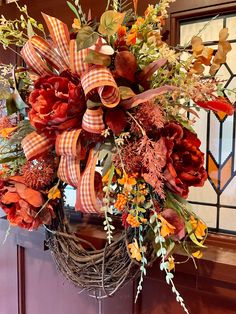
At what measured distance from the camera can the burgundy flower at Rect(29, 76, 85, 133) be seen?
59 cm

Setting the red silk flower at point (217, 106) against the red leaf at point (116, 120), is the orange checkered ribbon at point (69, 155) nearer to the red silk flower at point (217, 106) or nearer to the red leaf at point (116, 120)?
the red leaf at point (116, 120)

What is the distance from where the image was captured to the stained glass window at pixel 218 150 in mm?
894

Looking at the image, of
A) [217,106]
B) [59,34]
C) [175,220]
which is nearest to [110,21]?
[59,34]

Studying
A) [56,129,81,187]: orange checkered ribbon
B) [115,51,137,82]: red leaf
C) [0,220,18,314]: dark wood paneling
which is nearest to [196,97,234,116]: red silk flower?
[115,51,137,82]: red leaf

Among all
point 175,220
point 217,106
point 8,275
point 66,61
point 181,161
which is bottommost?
point 8,275

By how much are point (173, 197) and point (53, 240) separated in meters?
0.37

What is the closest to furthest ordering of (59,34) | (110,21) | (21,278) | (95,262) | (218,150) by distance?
(110,21)
(59,34)
(95,262)
(218,150)
(21,278)

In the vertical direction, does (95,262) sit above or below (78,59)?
below

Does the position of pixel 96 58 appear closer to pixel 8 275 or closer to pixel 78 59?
pixel 78 59

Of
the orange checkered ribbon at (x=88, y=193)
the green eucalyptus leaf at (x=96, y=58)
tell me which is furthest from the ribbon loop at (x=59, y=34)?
the orange checkered ribbon at (x=88, y=193)

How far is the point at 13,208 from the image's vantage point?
0.74 m

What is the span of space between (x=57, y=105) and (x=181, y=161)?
0.28m

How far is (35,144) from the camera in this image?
64 centimetres

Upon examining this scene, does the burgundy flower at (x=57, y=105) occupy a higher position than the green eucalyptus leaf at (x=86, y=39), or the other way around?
the green eucalyptus leaf at (x=86, y=39)
